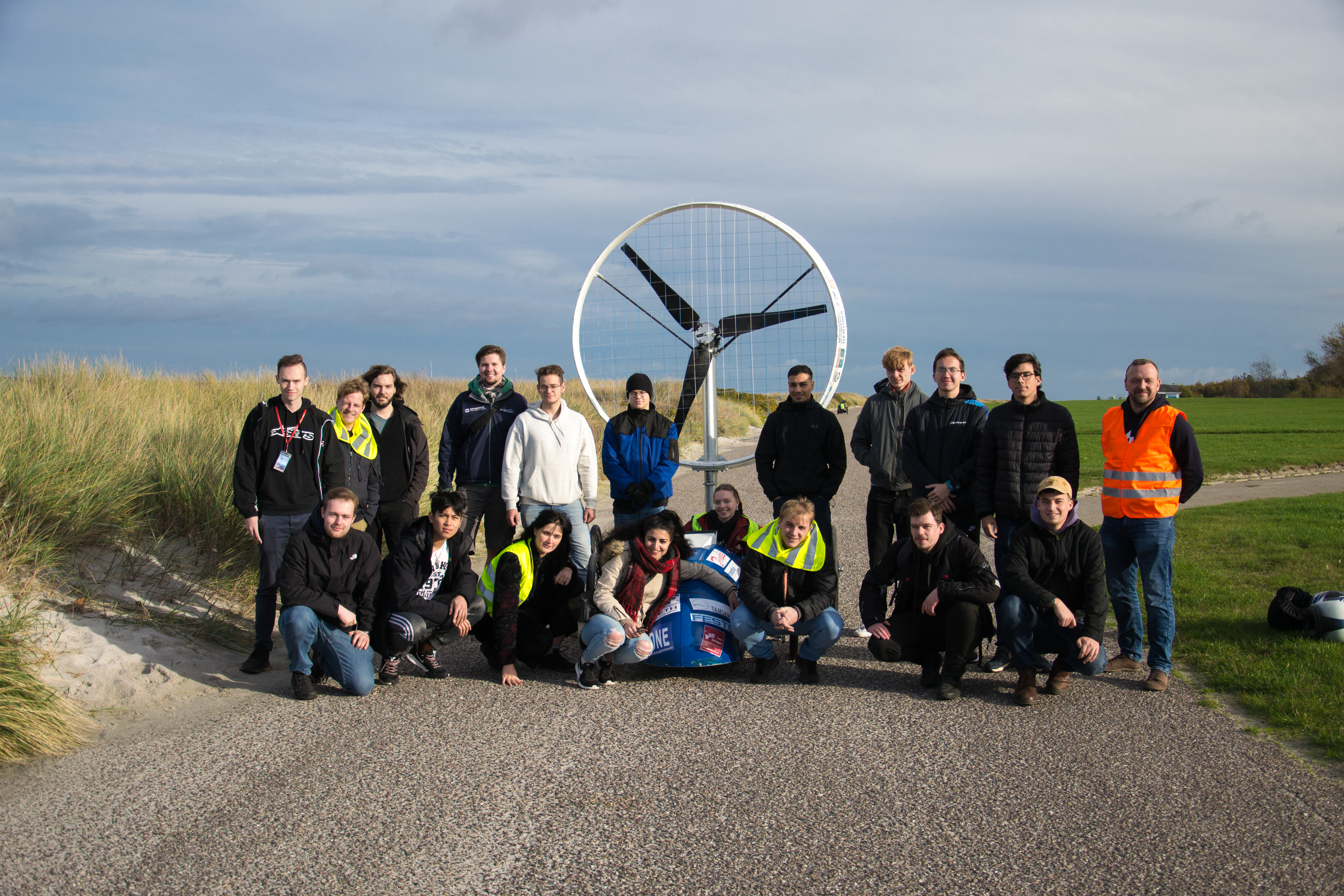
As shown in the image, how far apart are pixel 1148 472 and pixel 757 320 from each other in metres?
2.90

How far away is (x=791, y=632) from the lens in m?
4.95

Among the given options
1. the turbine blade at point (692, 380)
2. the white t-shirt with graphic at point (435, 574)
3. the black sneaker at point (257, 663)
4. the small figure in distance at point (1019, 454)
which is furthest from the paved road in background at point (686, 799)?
the turbine blade at point (692, 380)

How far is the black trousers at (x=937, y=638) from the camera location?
4711mm

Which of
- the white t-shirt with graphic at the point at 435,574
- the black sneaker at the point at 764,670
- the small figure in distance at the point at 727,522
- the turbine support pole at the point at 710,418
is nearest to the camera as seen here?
the black sneaker at the point at 764,670

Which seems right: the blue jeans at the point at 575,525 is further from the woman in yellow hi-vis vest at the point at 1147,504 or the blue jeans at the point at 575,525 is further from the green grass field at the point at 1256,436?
the green grass field at the point at 1256,436

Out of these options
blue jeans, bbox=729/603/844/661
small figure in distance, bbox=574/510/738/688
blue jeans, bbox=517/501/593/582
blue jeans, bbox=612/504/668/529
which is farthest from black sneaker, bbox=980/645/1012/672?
blue jeans, bbox=517/501/593/582

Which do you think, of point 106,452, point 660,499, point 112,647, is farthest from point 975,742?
point 106,452

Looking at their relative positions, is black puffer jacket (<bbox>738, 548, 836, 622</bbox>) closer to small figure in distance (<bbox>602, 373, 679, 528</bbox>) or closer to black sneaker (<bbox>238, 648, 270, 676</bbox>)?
small figure in distance (<bbox>602, 373, 679, 528</bbox>)

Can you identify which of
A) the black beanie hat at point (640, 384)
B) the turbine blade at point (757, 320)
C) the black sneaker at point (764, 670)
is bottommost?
the black sneaker at point (764, 670)

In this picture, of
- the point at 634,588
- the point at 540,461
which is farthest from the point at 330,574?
the point at 634,588

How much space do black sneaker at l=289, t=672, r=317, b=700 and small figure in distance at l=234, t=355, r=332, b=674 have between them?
21.7 inches

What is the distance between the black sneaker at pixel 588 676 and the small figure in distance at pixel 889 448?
1844mm

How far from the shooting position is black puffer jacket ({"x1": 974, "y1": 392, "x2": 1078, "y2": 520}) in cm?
510

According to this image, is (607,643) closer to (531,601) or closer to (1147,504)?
(531,601)
